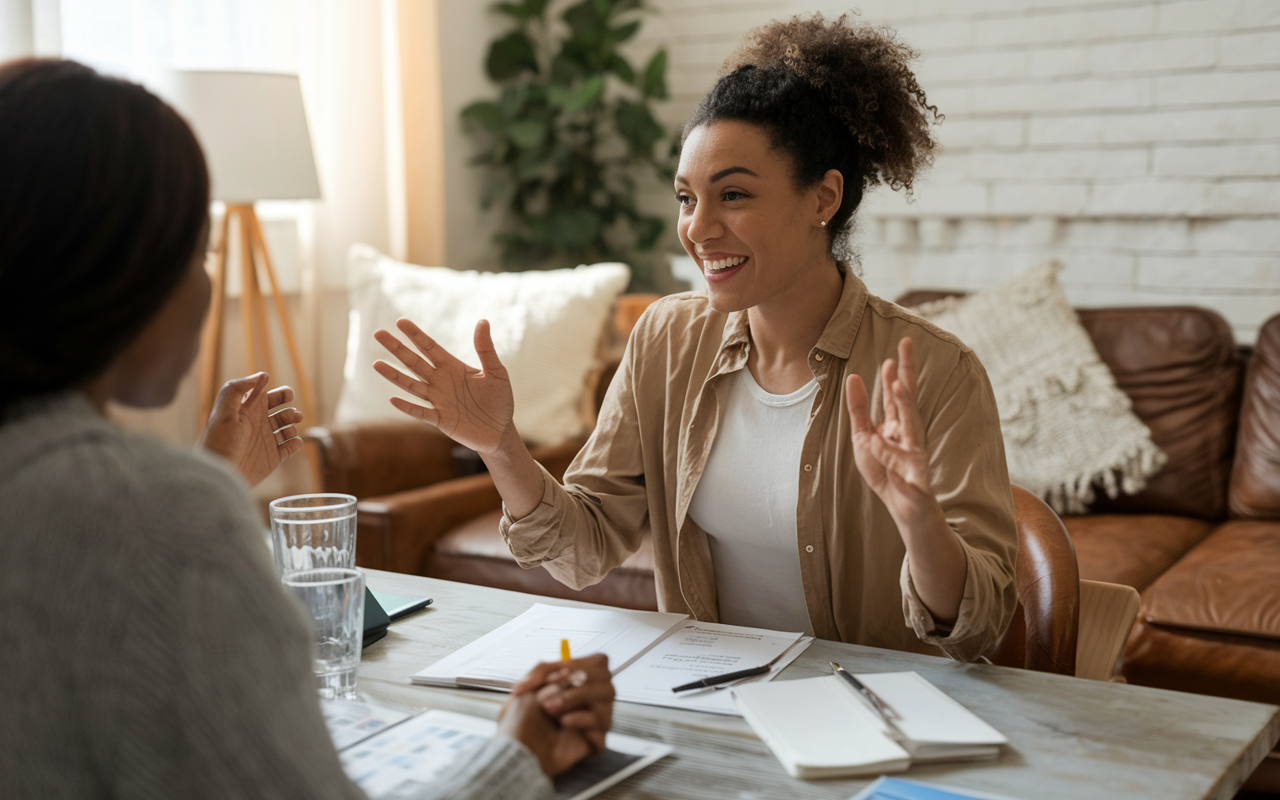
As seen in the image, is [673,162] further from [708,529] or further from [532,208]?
[708,529]

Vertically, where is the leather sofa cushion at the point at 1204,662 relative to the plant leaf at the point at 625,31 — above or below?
below

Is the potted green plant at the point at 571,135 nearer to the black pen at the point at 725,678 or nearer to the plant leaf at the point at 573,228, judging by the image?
the plant leaf at the point at 573,228

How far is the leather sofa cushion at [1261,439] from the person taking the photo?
8.41 ft

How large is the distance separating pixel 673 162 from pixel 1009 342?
1545 millimetres

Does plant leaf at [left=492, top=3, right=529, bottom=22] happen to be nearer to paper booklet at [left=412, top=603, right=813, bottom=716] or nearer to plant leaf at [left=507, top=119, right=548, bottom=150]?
plant leaf at [left=507, top=119, right=548, bottom=150]

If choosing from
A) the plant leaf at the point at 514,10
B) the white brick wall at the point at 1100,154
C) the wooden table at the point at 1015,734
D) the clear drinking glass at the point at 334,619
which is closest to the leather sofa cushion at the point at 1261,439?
the white brick wall at the point at 1100,154

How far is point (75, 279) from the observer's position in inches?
24.3

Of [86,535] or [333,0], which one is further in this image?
[333,0]

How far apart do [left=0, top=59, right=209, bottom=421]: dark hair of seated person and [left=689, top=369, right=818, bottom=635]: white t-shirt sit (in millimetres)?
917

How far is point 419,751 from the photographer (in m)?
0.92

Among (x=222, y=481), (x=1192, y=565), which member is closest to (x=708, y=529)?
(x=222, y=481)

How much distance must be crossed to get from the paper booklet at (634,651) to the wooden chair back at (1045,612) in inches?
12.0

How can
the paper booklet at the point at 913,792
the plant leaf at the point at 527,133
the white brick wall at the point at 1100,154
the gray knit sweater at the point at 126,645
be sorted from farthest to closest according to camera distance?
the plant leaf at the point at 527,133
the white brick wall at the point at 1100,154
the paper booklet at the point at 913,792
the gray knit sweater at the point at 126,645

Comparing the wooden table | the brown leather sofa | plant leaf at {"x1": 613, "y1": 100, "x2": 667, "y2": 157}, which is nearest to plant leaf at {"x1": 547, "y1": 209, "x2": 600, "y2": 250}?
plant leaf at {"x1": 613, "y1": 100, "x2": 667, "y2": 157}
